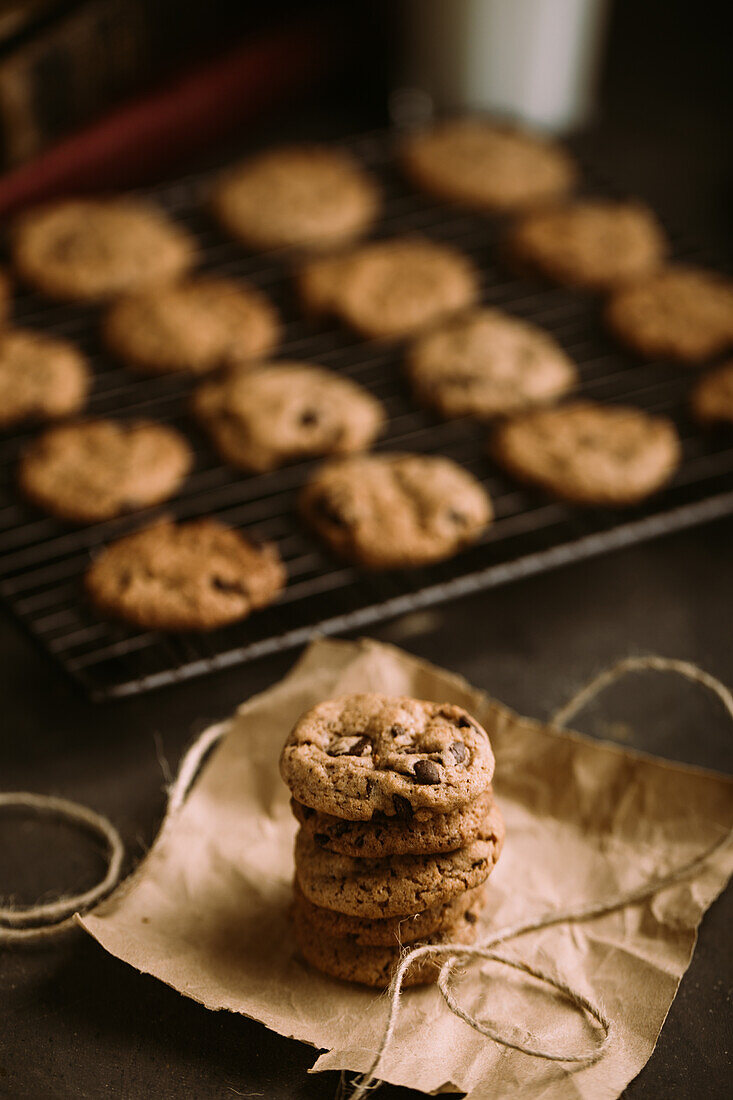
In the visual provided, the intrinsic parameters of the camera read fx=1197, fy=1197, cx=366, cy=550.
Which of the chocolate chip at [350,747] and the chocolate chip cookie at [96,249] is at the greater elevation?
the chocolate chip cookie at [96,249]

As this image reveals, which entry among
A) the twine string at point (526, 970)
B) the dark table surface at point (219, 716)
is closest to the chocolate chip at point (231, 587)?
the dark table surface at point (219, 716)

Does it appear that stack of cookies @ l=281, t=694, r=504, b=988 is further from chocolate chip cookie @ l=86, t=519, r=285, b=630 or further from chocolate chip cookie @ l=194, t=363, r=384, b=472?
chocolate chip cookie @ l=194, t=363, r=384, b=472

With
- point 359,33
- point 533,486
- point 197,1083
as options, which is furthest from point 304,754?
point 359,33

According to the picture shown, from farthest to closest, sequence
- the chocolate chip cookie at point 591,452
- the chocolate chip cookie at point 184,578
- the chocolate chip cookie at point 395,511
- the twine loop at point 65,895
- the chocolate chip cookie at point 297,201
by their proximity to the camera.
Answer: the chocolate chip cookie at point 297,201, the chocolate chip cookie at point 591,452, the chocolate chip cookie at point 395,511, the chocolate chip cookie at point 184,578, the twine loop at point 65,895

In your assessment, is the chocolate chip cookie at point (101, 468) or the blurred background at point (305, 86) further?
the blurred background at point (305, 86)

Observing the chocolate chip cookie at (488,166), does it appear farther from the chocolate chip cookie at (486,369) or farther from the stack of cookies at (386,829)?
the stack of cookies at (386,829)

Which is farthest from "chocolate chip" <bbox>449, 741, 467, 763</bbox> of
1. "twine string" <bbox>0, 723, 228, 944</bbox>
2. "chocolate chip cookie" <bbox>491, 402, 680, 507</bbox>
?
"chocolate chip cookie" <bbox>491, 402, 680, 507</bbox>

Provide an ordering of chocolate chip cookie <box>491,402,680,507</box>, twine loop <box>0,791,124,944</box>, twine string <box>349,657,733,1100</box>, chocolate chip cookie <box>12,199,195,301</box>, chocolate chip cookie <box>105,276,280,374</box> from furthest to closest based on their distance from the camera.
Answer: chocolate chip cookie <box>12,199,195,301</box>, chocolate chip cookie <box>105,276,280,374</box>, chocolate chip cookie <box>491,402,680,507</box>, twine loop <box>0,791,124,944</box>, twine string <box>349,657,733,1100</box>
